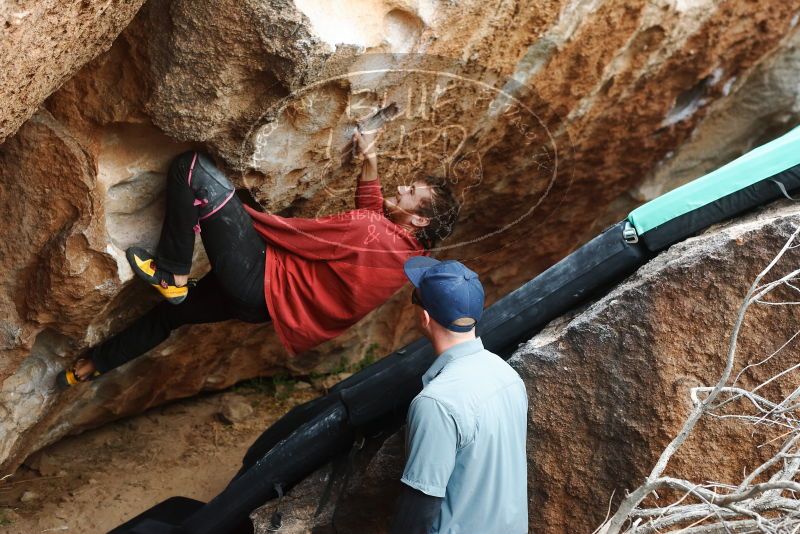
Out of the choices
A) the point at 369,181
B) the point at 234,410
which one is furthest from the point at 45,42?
the point at 234,410

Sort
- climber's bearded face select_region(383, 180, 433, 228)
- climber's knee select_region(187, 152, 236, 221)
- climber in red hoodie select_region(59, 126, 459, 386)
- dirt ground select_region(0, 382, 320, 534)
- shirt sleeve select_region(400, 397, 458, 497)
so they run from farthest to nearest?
dirt ground select_region(0, 382, 320, 534)
climber's bearded face select_region(383, 180, 433, 228)
climber in red hoodie select_region(59, 126, 459, 386)
climber's knee select_region(187, 152, 236, 221)
shirt sleeve select_region(400, 397, 458, 497)

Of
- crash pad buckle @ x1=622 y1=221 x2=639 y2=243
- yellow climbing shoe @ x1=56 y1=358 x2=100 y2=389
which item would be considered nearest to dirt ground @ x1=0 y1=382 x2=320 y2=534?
yellow climbing shoe @ x1=56 y1=358 x2=100 y2=389

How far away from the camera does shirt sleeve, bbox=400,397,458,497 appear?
94.8 inches

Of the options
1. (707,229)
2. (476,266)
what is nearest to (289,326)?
(707,229)

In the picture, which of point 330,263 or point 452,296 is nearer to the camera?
point 452,296

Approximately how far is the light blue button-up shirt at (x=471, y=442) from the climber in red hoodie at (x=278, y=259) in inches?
36.5

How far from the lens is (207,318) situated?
12.2 ft

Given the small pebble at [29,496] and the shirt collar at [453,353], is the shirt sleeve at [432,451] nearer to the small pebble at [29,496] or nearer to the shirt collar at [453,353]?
the shirt collar at [453,353]

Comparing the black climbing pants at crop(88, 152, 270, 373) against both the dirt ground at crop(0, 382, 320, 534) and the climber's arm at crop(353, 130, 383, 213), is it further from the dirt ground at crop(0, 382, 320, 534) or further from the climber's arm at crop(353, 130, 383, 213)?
the dirt ground at crop(0, 382, 320, 534)

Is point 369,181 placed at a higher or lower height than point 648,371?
higher

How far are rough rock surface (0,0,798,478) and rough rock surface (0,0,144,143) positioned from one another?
0.11 meters

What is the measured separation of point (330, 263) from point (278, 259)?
20 cm

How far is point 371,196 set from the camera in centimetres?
355

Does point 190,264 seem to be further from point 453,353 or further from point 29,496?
point 29,496
